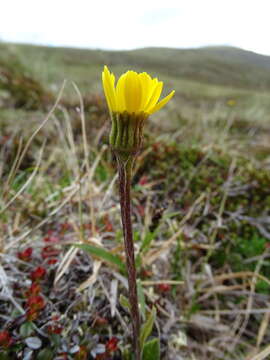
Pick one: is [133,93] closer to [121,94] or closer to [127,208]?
[121,94]

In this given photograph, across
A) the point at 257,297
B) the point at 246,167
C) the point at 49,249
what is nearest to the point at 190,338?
the point at 257,297

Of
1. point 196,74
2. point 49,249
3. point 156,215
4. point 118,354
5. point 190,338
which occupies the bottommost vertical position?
point 196,74

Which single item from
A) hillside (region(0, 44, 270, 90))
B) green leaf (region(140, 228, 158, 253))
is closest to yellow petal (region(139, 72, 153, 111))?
green leaf (region(140, 228, 158, 253))

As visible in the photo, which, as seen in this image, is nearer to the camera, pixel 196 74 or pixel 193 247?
pixel 193 247

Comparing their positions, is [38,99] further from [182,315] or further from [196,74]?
[196,74]

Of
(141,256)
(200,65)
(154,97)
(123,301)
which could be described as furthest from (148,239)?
(200,65)

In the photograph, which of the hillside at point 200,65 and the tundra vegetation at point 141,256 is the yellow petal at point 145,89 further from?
the hillside at point 200,65
